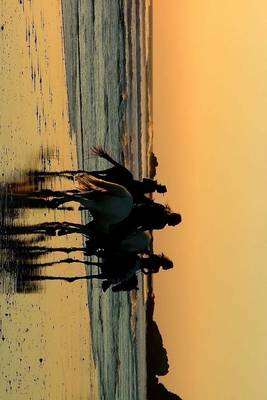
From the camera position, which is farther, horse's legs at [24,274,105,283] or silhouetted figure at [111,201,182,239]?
silhouetted figure at [111,201,182,239]

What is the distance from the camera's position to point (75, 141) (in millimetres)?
874

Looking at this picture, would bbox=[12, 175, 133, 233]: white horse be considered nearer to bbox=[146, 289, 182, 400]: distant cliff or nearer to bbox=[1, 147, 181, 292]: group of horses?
bbox=[1, 147, 181, 292]: group of horses

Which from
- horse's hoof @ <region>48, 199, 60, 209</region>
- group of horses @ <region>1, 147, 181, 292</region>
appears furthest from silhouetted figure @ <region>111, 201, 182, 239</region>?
horse's hoof @ <region>48, 199, 60, 209</region>

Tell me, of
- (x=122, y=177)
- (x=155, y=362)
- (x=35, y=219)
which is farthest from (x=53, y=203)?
(x=155, y=362)

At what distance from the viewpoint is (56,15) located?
82 cm

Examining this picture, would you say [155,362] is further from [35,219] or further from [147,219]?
[35,219]

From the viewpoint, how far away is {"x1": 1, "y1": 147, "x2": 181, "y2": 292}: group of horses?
2.66 feet

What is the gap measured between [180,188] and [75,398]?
1.22 ft

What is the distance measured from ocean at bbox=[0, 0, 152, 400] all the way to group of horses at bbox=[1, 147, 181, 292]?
1cm

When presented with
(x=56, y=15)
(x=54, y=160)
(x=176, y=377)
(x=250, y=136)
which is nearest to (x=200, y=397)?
(x=176, y=377)

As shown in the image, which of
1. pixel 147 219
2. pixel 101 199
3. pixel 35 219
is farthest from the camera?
pixel 147 219

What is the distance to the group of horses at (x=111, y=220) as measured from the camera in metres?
0.81

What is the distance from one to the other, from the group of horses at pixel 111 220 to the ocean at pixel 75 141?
0.01 m

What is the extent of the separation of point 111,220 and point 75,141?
12cm
